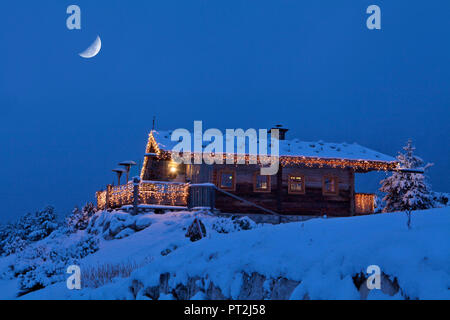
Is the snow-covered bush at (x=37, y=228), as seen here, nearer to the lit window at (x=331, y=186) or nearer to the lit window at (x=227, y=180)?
the lit window at (x=227, y=180)

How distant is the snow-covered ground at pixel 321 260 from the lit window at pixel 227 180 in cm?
1243

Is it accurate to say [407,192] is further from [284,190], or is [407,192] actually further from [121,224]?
[121,224]

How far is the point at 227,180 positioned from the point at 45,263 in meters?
10.3

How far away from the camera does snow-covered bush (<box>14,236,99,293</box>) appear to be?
1290 centimetres

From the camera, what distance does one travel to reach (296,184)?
74.6 ft

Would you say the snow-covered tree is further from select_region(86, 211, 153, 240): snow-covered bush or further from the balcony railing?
select_region(86, 211, 153, 240): snow-covered bush

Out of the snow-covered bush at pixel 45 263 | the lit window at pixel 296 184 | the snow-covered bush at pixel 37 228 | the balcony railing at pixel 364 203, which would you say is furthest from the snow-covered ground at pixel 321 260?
the snow-covered bush at pixel 37 228

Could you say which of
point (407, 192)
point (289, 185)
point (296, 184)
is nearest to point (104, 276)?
point (289, 185)

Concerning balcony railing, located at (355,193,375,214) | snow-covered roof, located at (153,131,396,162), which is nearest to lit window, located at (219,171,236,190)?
snow-covered roof, located at (153,131,396,162)

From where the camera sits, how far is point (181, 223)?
16734mm

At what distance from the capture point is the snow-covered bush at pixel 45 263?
12.9 m

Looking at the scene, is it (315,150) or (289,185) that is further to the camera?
(315,150)

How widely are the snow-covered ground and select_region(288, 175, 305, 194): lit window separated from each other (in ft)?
46.2
